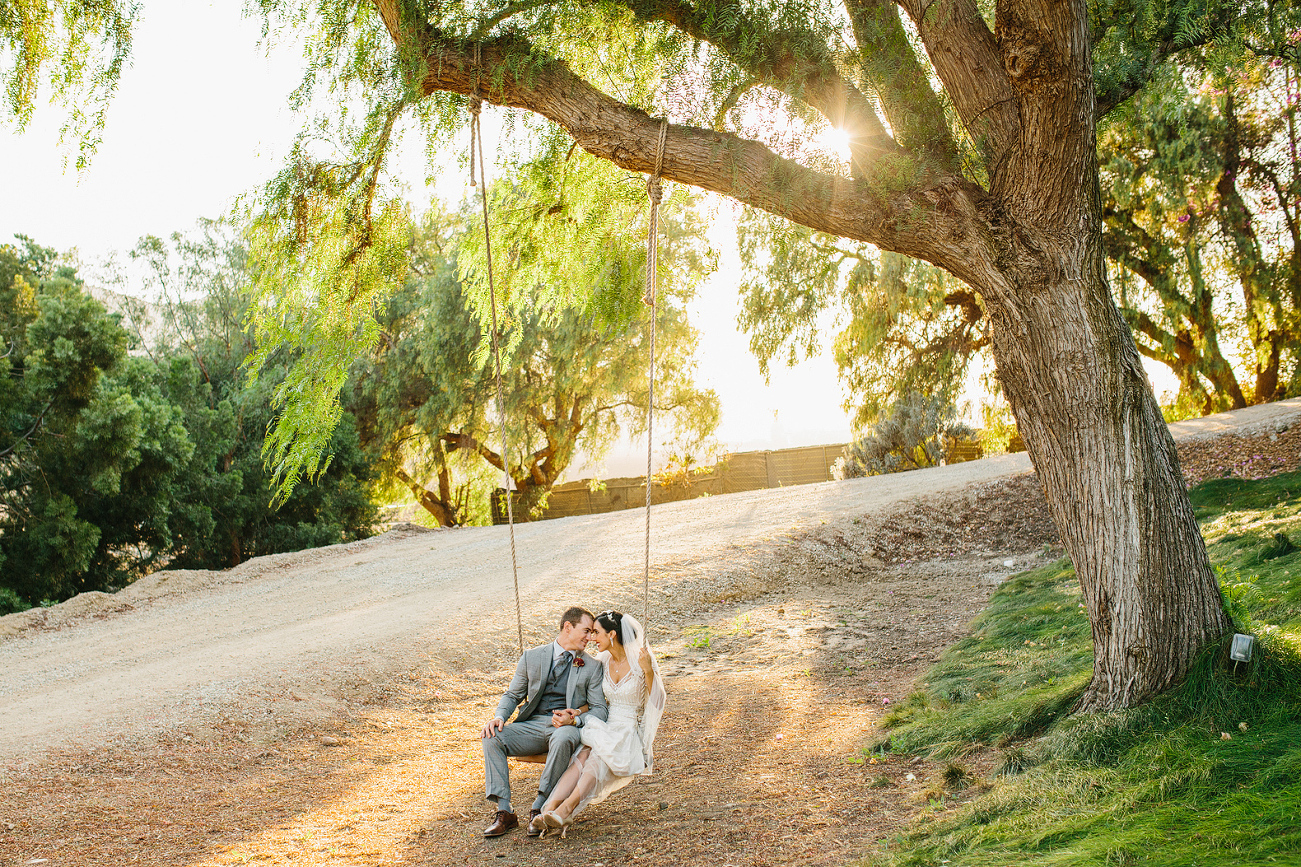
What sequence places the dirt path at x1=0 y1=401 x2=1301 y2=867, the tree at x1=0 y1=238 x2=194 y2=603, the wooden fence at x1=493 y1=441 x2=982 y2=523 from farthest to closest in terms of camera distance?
the wooden fence at x1=493 y1=441 x2=982 y2=523
the tree at x1=0 y1=238 x2=194 y2=603
the dirt path at x1=0 y1=401 x2=1301 y2=867

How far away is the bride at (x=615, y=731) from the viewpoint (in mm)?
3562

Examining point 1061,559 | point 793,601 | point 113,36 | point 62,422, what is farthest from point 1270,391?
point 62,422

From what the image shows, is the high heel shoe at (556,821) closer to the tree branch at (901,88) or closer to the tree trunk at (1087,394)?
the tree trunk at (1087,394)

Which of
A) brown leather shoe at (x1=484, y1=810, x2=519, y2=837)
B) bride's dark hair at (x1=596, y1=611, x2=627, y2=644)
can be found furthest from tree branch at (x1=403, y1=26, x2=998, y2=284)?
brown leather shoe at (x1=484, y1=810, x2=519, y2=837)

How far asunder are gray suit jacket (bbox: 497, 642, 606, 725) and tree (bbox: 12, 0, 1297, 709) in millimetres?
1541

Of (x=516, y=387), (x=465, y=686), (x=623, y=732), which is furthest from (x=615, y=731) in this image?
(x=516, y=387)

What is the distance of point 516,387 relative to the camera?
57.0ft

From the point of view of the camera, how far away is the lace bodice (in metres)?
3.73

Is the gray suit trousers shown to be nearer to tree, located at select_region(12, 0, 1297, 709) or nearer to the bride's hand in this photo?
the bride's hand

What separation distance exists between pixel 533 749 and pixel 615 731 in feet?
1.26

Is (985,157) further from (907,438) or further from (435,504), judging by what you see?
(435,504)

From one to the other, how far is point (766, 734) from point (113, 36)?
4654 mm

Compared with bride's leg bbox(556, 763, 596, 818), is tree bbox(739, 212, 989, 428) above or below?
above

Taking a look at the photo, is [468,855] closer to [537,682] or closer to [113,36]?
[537,682]
